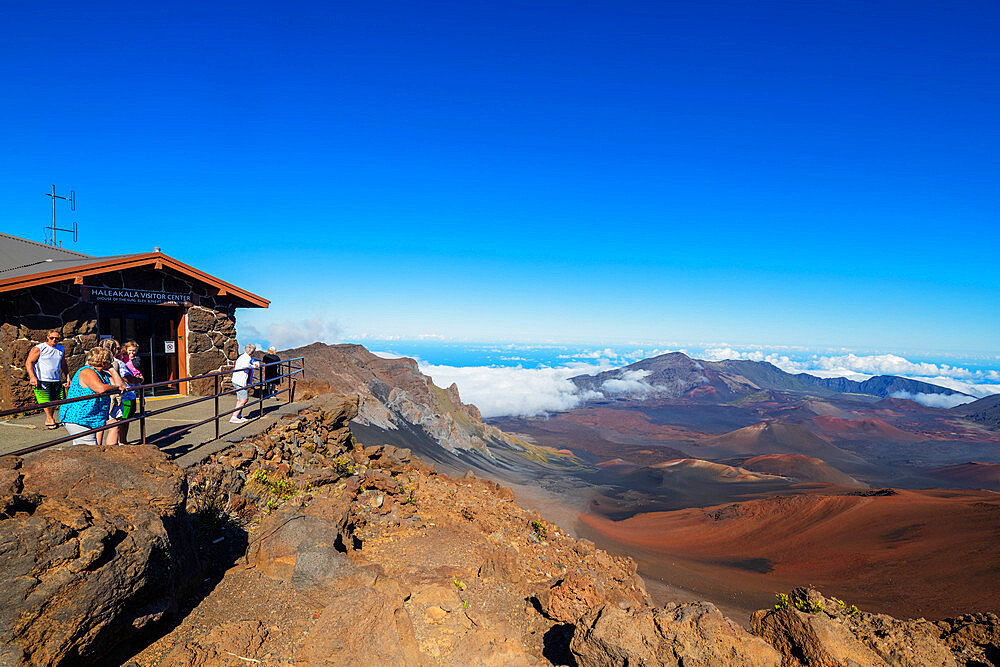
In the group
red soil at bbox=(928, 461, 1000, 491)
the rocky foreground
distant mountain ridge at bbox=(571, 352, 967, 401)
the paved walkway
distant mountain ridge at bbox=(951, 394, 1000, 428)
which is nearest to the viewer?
the rocky foreground

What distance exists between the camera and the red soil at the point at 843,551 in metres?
10.0

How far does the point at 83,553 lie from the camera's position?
277cm

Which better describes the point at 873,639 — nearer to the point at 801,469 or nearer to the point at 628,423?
the point at 801,469

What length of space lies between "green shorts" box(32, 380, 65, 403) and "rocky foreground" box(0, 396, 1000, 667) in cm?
413

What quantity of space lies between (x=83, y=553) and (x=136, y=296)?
8798 mm

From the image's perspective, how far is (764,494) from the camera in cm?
2511

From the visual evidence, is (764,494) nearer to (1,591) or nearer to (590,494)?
(590,494)

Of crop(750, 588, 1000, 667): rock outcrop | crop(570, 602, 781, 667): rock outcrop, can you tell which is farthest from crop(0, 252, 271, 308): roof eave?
crop(750, 588, 1000, 667): rock outcrop

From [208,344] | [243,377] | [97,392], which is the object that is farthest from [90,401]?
[208,344]

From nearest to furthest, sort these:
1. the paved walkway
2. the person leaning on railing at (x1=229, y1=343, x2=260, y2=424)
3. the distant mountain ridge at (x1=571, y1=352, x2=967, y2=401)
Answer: the paved walkway → the person leaning on railing at (x1=229, y1=343, x2=260, y2=424) → the distant mountain ridge at (x1=571, y1=352, x2=967, y2=401)

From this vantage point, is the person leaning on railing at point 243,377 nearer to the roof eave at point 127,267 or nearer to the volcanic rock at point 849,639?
the roof eave at point 127,267

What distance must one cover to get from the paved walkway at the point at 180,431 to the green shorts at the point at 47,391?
38 cm

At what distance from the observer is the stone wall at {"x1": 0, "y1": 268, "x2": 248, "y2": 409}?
7.75m

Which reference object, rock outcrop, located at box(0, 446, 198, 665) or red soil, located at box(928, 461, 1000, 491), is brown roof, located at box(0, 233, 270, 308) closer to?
rock outcrop, located at box(0, 446, 198, 665)
